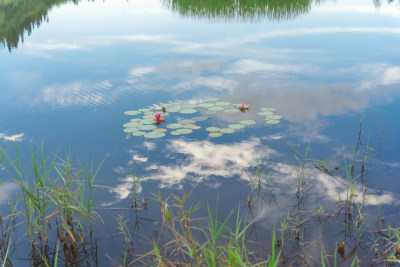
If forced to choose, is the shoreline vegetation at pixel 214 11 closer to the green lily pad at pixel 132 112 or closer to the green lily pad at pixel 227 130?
the green lily pad at pixel 132 112

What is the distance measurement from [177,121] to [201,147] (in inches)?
26.2

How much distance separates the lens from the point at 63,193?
253 centimetres

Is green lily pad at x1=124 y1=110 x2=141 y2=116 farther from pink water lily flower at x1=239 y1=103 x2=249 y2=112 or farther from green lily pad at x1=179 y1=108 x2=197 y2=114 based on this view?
pink water lily flower at x1=239 y1=103 x2=249 y2=112

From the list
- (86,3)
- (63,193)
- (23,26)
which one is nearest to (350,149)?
(63,193)

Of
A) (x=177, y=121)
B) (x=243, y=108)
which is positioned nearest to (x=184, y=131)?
(x=177, y=121)

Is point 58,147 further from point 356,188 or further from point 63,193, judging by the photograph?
point 356,188

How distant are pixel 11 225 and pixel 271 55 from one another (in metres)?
5.57

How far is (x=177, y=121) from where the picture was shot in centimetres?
430

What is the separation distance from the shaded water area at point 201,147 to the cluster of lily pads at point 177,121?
21 millimetres

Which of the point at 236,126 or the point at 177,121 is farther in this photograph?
the point at 177,121

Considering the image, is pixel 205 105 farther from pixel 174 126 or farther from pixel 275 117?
pixel 275 117

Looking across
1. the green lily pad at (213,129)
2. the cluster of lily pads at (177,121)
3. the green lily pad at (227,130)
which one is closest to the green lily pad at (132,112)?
the cluster of lily pads at (177,121)

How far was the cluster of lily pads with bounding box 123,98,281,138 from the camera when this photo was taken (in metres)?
4.05

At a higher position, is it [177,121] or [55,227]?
[177,121]
